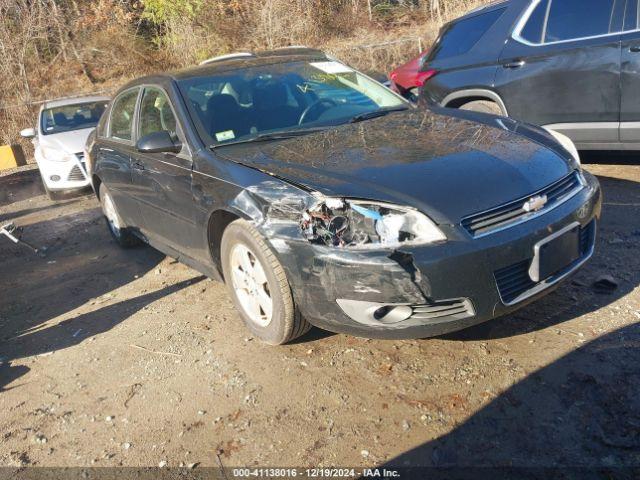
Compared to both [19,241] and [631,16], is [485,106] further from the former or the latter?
[19,241]

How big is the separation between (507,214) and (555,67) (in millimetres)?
3519

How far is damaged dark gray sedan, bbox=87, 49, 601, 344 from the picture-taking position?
2961 millimetres

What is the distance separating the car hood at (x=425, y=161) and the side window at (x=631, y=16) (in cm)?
220

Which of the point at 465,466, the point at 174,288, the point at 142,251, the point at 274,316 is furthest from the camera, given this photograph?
the point at 142,251

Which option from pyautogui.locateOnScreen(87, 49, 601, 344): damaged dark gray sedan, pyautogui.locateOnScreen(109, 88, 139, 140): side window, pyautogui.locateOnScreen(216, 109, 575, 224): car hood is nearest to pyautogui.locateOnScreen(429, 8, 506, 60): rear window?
pyautogui.locateOnScreen(87, 49, 601, 344): damaged dark gray sedan

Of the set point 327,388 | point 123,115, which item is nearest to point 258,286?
point 327,388

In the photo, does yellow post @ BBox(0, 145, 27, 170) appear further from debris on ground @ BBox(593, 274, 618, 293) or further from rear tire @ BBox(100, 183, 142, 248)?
debris on ground @ BBox(593, 274, 618, 293)

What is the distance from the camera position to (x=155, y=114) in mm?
4664

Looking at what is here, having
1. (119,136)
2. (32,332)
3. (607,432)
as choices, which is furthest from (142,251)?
(607,432)

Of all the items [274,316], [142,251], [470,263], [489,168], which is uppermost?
[489,168]

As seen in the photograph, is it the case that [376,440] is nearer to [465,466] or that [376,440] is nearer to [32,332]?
[465,466]

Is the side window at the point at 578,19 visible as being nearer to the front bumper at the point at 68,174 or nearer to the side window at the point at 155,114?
the side window at the point at 155,114

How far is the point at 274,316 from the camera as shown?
11.4 feet

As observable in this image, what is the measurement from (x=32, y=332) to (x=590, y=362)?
389 centimetres
